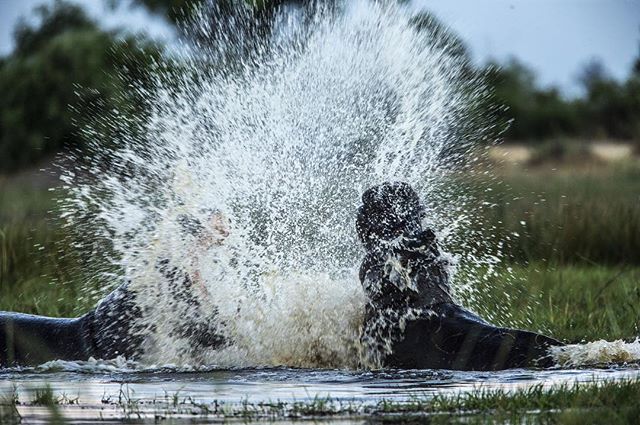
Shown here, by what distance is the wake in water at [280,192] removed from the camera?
795cm

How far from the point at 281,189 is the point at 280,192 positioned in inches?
18.2

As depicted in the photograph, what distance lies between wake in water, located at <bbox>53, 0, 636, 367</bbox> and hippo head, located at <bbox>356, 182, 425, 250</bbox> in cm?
41

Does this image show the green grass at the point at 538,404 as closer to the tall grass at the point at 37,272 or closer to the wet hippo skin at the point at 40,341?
the wet hippo skin at the point at 40,341

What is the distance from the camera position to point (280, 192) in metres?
10.2

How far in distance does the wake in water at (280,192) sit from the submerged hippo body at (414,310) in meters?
0.25

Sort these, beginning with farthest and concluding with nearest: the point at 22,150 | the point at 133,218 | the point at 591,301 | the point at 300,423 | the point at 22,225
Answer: the point at 22,150 < the point at 22,225 < the point at 591,301 < the point at 133,218 < the point at 300,423

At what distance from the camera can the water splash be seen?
7961 millimetres

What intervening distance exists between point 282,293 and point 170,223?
0.82m

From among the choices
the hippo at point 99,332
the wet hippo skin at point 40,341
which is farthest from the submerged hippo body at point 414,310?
the wet hippo skin at point 40,341

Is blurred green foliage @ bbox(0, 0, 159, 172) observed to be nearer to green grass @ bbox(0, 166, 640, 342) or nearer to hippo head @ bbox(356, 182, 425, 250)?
green grass @ bbox(0, 166, 640, 342)

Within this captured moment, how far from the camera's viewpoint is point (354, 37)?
10.4m

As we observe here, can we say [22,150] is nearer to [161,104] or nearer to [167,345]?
[161,104]

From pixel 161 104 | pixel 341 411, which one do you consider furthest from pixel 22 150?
pixel 341 411

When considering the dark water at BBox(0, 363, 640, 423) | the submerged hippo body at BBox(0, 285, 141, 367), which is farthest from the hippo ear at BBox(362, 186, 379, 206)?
the submerged hippo body at BBox(0, 285, 141, 367)
